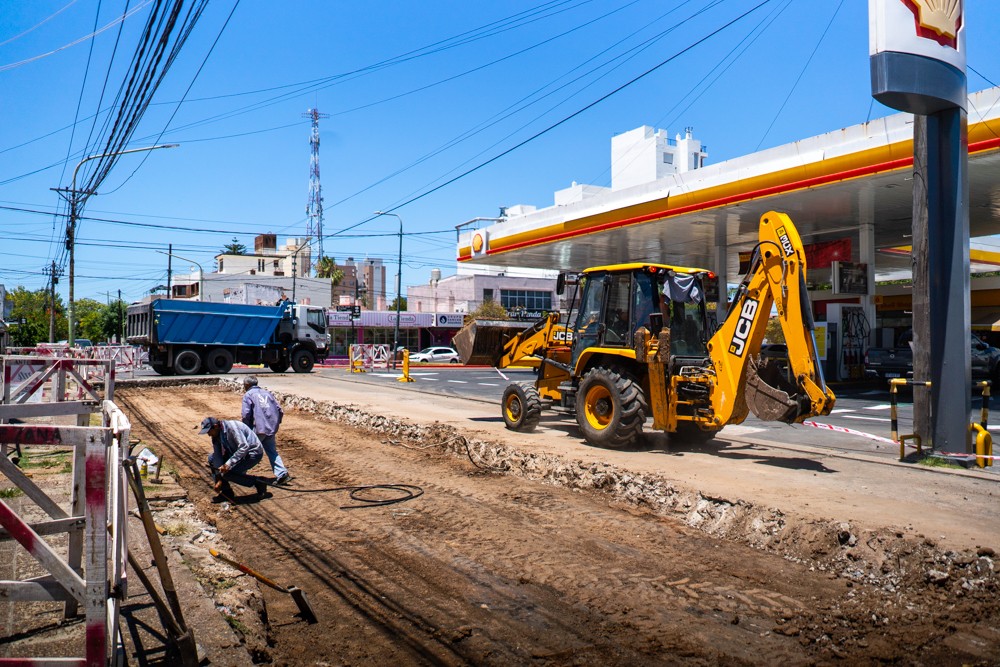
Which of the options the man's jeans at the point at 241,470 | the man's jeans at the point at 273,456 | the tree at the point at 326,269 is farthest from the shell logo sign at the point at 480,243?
the tree at the point at 326,269

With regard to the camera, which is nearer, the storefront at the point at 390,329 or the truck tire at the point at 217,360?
the truck tire at the point at 217,360

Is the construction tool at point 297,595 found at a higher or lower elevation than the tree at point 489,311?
lower

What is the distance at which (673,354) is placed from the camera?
1069 cm

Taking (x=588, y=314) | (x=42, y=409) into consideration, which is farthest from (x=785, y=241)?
(x=42, y=409)

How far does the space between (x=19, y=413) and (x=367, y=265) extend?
106 meters

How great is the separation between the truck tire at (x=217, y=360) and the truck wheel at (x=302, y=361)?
2798 mm

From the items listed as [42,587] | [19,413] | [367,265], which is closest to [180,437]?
[19,413]

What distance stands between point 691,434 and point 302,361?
24.3m

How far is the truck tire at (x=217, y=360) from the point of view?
101ft

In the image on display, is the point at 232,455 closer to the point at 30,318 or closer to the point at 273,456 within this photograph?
the point at 273,456

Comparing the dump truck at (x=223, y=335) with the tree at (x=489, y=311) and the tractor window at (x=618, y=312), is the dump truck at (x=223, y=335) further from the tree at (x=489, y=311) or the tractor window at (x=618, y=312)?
the tractor window at (x=618, y=312)

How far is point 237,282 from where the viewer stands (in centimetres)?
6694

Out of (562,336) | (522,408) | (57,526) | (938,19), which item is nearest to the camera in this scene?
(57,526)

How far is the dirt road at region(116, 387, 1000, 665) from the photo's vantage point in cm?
439
